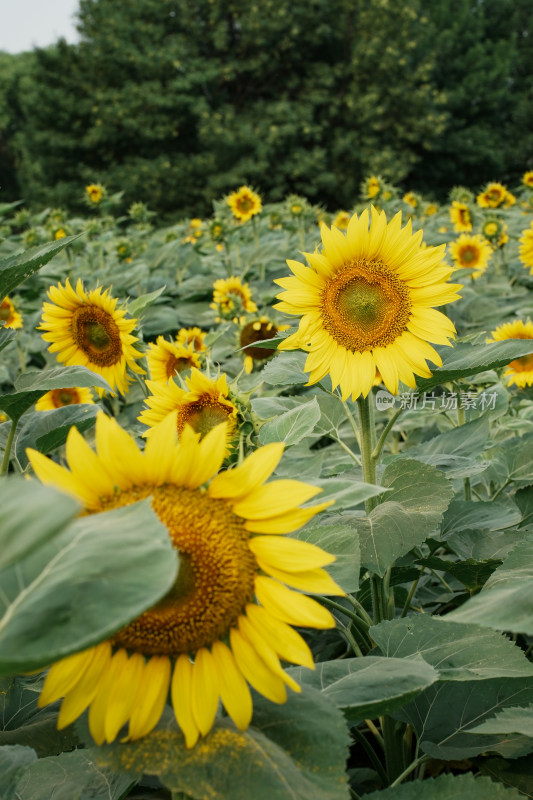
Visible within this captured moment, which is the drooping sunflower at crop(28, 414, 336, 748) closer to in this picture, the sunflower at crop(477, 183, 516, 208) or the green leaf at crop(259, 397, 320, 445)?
the green leaf at crop(259, 397, 320, 445)

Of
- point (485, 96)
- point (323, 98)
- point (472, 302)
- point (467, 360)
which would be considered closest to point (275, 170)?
point (323, 98)

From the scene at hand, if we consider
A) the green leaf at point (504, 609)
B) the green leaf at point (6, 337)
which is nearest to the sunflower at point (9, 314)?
the green leaf at point (6, 337)

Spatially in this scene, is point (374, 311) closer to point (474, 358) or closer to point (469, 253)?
point (474, 358)

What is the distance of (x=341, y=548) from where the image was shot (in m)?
0.82

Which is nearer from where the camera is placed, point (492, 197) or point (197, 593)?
point (197, 593)

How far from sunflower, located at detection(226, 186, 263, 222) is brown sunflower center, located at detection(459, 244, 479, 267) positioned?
145 centimetres

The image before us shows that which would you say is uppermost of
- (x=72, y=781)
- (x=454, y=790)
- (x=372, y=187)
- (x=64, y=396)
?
(x=372, y=187)

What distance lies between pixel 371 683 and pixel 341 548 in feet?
0.60

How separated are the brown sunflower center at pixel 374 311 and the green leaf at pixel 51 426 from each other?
0.40m

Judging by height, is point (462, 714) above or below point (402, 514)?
below

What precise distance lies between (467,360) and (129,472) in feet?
2.06

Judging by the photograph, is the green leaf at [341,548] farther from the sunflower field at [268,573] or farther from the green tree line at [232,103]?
the green tree line at [232,103]

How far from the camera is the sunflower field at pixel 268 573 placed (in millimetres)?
442

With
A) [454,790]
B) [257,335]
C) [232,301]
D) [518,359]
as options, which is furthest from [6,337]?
[232,301]
